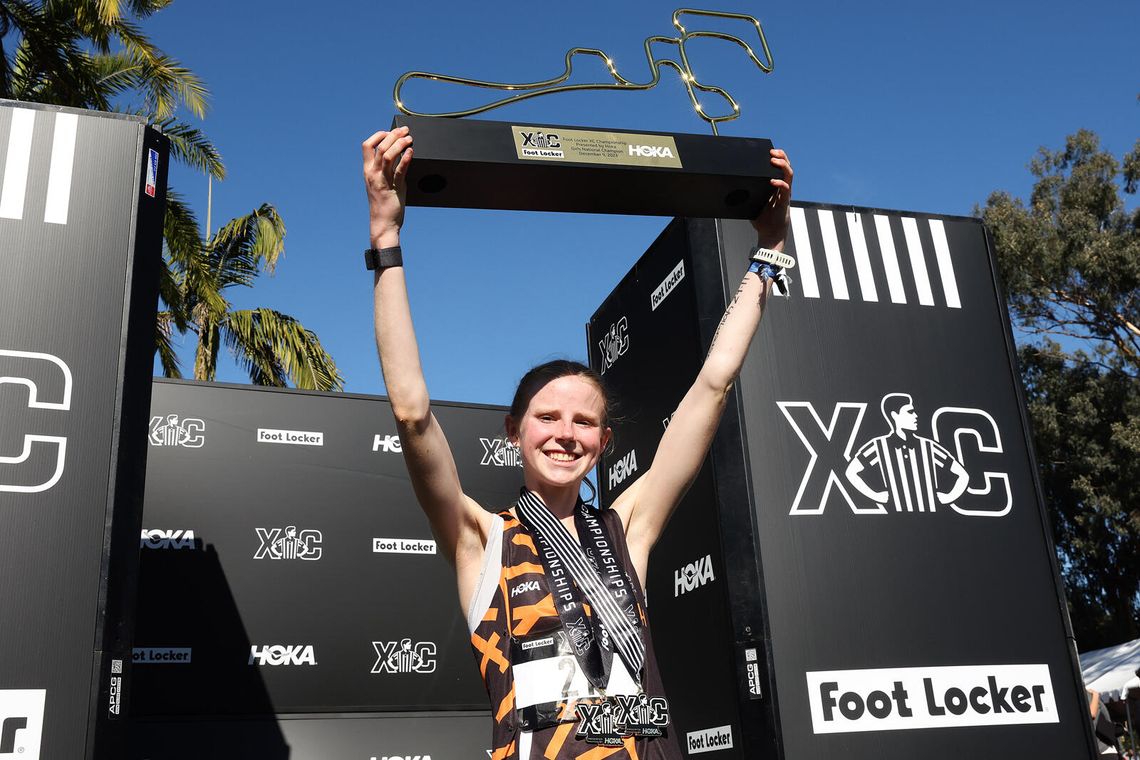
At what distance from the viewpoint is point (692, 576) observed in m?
4.39

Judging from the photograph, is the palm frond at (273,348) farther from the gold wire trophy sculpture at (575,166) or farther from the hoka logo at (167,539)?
the gold wire trophy sculpture at (575,166)

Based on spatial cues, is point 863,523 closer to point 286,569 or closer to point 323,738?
point 323,738

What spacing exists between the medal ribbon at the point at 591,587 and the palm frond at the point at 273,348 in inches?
582

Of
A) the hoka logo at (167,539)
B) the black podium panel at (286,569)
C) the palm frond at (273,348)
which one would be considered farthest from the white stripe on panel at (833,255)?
the palm frond at (273,348)

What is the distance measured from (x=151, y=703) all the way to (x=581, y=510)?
4.00 metres

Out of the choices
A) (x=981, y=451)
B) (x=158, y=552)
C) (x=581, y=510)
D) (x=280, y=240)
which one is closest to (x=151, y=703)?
(x=158, y=552)

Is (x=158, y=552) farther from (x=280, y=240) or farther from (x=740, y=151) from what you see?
A: (x=280, y=240)

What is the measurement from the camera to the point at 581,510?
2.22 meters

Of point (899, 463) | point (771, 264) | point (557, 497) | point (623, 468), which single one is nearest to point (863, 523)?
point (899, 463)

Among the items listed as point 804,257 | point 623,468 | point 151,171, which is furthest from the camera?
point 623,468

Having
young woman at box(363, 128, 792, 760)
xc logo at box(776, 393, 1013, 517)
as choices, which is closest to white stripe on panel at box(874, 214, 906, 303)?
xc logo at box(776, 393, 1013, 517)

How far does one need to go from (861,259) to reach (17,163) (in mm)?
3475

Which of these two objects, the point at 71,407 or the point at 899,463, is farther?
the point at 899,463

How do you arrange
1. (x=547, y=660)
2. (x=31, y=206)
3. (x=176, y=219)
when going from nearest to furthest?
1. (x=547, y=660)
2. (x=31, y=206)
3. (x=176, y=219)
